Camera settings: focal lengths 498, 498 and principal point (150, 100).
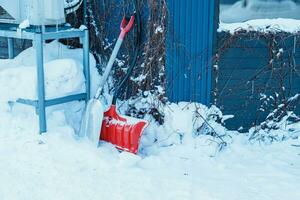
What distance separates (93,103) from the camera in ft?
13.8

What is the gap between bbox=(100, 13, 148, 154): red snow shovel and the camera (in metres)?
4.06

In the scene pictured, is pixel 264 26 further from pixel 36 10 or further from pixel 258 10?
pixel 36 10

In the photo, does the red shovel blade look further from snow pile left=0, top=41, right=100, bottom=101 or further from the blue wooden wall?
the blue wooden wall

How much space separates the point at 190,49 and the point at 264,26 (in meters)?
0.73

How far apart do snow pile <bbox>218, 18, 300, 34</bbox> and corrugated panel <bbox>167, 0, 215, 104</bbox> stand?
0.57ft

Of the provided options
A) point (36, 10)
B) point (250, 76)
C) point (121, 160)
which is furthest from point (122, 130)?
point (250, 76)

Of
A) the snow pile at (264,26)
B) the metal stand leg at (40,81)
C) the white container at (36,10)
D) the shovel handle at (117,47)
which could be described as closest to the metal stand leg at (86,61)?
the shovel handle at (117,47)

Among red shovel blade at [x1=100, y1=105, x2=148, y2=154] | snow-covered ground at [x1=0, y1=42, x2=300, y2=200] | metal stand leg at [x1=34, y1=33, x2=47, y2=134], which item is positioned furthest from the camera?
red shovel blade at [x1=100, y1=105, x2=148, y2=154]

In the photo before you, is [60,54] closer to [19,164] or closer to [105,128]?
[105,128]

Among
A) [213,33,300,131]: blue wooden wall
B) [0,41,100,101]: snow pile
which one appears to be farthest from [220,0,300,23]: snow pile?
[0,41,100,101]: snow pile

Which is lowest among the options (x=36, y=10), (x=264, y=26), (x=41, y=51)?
(x=41, y=51)

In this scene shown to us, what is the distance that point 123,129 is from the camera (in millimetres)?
4125

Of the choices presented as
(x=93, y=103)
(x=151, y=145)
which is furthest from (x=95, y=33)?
(x=151, y=145)

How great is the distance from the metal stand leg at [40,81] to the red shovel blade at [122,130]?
52 cm
